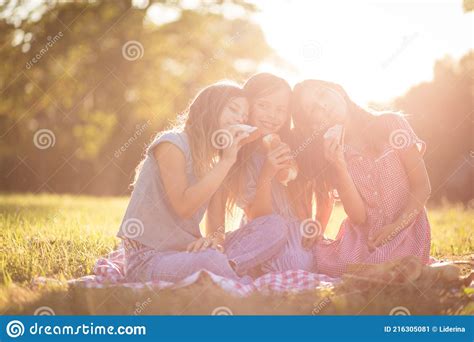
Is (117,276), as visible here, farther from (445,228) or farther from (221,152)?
(445,228)

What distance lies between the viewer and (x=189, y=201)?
332 cm

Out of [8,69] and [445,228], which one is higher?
[8,69]

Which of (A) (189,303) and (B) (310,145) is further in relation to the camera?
(B) (310,145)

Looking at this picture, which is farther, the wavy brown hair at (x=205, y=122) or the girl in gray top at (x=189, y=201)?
the wavy brown hair at (x=205, y=122)

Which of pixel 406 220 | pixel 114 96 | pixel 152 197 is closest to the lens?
pixel 152 197

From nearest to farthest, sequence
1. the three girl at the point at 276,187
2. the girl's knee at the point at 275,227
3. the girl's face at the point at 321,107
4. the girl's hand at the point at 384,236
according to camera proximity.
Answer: the three girl at the point at 276,187 < the girl's knee at the point at 275,227 < the girl's hand at the point at 384,236 < the girl's face at the point at 321,107

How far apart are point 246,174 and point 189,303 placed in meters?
1.33

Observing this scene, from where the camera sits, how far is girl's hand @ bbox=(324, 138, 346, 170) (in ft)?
11.8

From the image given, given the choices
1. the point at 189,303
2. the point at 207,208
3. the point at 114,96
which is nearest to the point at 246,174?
the point at 207,208

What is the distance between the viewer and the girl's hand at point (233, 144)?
336cm

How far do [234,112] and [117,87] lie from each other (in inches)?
414

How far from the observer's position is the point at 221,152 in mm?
3555

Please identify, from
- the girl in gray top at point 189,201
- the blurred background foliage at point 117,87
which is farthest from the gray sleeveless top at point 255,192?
the blurred background foliage at point 117,87

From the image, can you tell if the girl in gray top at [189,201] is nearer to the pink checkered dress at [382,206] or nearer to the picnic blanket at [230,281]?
the picnic blanket at [230,281]
